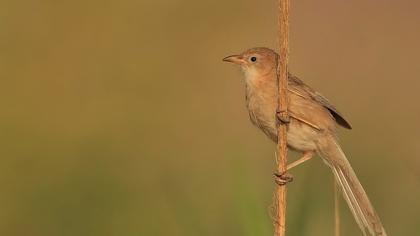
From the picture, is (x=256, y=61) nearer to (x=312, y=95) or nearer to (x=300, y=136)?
(x=312, y=95)

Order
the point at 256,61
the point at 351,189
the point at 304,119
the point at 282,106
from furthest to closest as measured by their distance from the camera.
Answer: the point at 256,61 → the point at 304,119 → the point at 351,189 → the point at 282,106

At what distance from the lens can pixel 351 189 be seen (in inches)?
165

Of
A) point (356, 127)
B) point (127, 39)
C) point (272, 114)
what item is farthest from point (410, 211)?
point (127, 39)

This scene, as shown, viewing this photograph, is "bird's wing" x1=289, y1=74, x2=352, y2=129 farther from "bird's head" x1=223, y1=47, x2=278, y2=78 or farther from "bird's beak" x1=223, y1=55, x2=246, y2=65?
"bird's beak" x1=223, y1=55, x2=246, y2=65

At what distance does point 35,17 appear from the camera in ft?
27.3

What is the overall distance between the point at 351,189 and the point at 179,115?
159 inches

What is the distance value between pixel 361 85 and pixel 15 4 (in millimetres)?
3204

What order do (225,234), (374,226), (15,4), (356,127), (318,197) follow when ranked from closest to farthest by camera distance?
(318,197), (374,226), (225,234), (356,127), (15,4)

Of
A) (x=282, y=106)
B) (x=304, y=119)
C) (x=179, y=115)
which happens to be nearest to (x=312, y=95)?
(x=304, y=119)

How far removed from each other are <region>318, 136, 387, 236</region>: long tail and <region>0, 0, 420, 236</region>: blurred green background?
0.28 ft

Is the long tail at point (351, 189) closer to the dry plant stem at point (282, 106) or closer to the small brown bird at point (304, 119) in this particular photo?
the small brown bird at point (304, 119)

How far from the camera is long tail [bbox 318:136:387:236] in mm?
3869

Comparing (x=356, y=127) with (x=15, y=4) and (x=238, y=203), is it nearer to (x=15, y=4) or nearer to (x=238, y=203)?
(x=15, y=4)

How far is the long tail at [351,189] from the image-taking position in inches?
152
